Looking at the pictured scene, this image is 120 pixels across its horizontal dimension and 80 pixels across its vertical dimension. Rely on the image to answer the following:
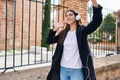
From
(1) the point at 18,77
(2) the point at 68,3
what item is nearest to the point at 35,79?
(1) the point at 18,77

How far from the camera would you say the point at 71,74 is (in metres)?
3.45

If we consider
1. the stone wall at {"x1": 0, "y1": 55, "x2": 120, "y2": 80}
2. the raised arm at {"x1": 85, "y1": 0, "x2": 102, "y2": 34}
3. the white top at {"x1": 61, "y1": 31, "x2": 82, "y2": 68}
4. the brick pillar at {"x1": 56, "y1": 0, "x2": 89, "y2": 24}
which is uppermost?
the brick pillar at {"x1": 56, "y1": 0, "x2": 89, "y2": 24}

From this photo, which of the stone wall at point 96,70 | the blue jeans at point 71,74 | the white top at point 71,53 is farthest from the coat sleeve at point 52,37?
the stone wall at point 96,70

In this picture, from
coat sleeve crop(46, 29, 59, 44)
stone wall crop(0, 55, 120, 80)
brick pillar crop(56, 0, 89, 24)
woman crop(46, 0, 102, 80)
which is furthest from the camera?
brick pillar crop(56, 0, 89, 24)

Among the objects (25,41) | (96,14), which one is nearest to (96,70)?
(25,41)

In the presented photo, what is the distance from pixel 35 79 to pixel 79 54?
4.54 feet

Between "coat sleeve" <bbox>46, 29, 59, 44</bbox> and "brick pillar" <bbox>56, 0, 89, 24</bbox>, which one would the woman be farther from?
"brick pillar" <bbox>56, 0, 89, 24</bbox>

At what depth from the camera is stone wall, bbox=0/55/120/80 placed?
4129 mm

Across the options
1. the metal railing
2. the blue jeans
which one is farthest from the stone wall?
the blue jeans

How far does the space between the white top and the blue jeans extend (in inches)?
2.2

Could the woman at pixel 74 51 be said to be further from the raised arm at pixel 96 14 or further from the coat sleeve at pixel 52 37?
the coat sleeve at pixel 52 37

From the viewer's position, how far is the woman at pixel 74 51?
342 cm

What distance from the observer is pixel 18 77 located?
13.7 ft

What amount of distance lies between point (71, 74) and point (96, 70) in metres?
2.53
